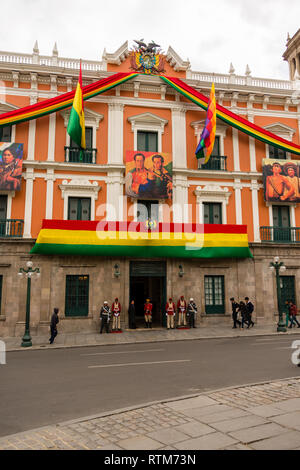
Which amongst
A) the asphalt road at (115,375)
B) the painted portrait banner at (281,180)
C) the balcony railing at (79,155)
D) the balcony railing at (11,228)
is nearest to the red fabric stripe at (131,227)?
the balcony railing at (11,228)

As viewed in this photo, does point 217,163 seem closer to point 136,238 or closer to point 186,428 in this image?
point 136,238

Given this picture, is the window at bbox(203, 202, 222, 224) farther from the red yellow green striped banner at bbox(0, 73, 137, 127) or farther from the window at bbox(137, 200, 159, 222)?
the red yellow green striped banner at bbox(0, 73, 137, 127)

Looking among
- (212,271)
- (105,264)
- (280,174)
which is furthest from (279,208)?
(105,264)

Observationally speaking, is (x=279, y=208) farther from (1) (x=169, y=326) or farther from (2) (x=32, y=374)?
(2) (x=32, y=374)

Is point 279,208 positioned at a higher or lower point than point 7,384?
higher

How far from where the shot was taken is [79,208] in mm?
21016

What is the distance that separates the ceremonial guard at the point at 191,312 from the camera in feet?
66.3

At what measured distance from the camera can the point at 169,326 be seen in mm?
20406

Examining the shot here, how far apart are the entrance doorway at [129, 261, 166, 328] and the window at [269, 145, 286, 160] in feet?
36.0

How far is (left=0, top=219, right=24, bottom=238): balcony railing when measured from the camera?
19.8 m

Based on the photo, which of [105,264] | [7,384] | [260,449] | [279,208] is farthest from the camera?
[279,208]

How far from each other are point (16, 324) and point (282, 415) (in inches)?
625

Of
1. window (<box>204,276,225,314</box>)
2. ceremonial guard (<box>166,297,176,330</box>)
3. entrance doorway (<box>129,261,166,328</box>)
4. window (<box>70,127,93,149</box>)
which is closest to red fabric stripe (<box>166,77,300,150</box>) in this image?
window (<box>70,127,93,149</box>)

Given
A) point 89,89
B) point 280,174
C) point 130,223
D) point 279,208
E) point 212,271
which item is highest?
point 89,89
